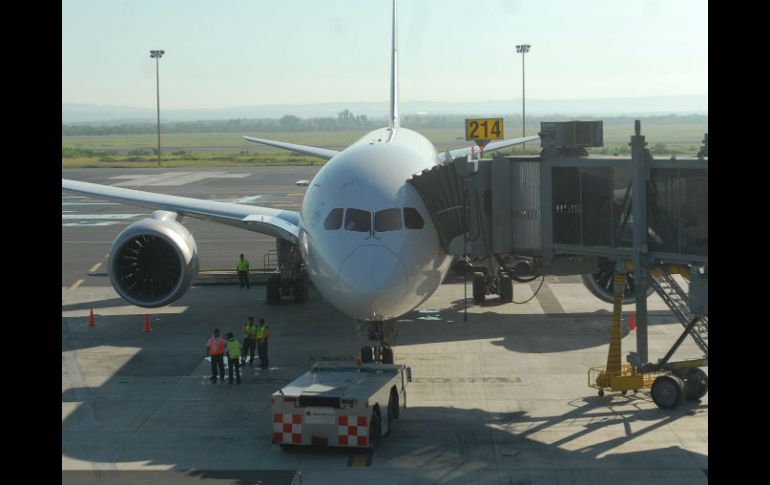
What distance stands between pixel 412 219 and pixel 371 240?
1023 mm

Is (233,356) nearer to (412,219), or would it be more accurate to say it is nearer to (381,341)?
(381,341)

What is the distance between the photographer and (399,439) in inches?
648

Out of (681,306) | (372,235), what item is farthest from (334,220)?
(681,306)

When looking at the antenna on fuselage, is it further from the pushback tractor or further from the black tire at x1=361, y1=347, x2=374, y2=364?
the pushback tractor

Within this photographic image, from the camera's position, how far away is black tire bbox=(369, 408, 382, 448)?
15641 mm

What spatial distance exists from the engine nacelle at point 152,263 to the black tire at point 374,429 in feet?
33.6

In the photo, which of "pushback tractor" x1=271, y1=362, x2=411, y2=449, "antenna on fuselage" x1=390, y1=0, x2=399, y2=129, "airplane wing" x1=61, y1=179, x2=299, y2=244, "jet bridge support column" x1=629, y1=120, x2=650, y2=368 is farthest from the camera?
"antenna on fuselage" x1=390, y1=0, x2=399, y2=129

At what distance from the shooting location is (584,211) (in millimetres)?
17578

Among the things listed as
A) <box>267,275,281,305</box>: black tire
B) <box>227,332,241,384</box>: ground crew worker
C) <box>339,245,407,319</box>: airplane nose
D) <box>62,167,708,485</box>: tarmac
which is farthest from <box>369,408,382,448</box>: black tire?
<box>267,275,281,305</box>: black tire

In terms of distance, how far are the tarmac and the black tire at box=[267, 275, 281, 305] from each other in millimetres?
510
